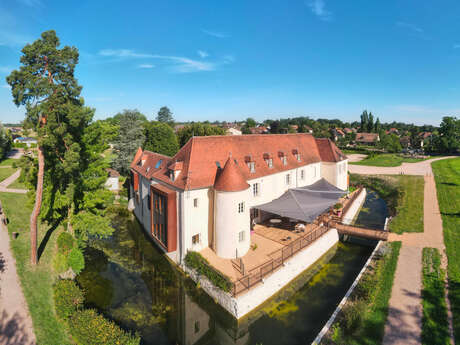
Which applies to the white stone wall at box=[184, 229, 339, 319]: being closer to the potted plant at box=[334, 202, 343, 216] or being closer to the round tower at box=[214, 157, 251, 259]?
the round tower at box=[214, 157, 251, 259]

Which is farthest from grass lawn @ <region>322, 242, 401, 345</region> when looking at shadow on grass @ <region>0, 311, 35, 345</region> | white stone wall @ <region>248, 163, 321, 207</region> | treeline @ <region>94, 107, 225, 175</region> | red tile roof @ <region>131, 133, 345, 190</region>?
treeline @ <region>94, 107, 225, 175</region>

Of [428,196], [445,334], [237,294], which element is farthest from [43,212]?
[428,196]

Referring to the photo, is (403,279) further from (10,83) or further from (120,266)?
(10,83)

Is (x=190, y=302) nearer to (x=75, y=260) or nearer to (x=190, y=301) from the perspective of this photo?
(x=190, y=301)

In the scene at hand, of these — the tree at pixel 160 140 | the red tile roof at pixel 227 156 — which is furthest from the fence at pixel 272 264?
the tree at pixel 160 140

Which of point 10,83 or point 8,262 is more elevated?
point 10,83

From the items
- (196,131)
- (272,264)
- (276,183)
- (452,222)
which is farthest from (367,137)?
(272,264)
